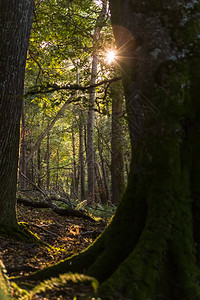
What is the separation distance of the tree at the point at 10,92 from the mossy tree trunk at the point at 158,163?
8.35 feet

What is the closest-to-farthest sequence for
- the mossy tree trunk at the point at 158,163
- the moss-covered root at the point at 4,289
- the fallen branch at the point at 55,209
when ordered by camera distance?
the moss-covered root at the point at 4,289 → the mossy tree trunk at the point at 158,163 → the fallen branch at the point at 55,209

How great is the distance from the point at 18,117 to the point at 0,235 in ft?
8.15

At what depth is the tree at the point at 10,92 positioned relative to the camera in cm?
559

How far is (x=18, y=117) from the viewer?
584 cm

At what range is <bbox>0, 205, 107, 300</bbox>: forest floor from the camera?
264 centimetres

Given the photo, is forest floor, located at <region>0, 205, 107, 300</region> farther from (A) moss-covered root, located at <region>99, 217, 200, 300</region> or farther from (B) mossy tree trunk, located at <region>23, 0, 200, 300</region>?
(B) mossy tree trunk, located at <region>23, 0, 200, 300</region>

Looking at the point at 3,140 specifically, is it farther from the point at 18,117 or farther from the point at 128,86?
the point at 128,86

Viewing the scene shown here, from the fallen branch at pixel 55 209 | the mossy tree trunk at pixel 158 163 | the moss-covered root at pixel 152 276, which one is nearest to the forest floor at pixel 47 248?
the fallen branch at pixel 55 209

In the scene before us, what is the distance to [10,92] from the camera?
222 inches

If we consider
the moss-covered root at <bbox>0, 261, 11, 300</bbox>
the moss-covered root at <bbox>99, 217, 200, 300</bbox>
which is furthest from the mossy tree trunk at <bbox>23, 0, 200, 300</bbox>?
the moss-covered root at <bbox>0, 261, 11, 300</bbox>

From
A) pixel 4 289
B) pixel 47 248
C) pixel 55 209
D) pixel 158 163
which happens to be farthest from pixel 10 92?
pixel 55 209

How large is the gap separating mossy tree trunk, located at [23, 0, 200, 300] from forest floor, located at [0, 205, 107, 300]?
51 cm

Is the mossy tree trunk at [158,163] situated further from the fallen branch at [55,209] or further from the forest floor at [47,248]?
the fallen branch at [55,209]

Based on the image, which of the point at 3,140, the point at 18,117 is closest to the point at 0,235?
the point at 3,140
